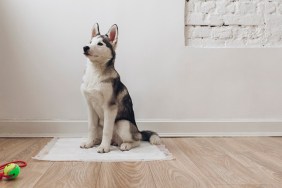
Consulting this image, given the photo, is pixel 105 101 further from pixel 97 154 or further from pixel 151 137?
pixel 151 137

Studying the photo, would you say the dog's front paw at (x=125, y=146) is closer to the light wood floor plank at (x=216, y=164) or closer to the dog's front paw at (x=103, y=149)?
the dog's front paw at (x=103, y=149)

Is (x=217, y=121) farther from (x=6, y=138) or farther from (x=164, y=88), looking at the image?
(x=6, y=138)

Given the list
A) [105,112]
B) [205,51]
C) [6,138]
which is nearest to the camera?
[105,112]

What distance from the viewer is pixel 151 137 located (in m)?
2.21

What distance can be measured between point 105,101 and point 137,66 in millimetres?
630

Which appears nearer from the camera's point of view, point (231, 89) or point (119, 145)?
point (119, 145)

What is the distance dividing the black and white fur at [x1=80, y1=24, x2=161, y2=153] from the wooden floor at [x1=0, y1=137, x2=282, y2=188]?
1.01ft

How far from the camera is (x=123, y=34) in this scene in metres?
2.52

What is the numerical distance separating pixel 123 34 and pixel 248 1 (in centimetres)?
108

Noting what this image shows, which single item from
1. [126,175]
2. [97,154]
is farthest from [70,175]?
[97,154]

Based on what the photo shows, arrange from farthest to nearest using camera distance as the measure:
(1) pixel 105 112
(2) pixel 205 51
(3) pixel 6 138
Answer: (2) pixel 205 51, (3) pixel 6 138, (1) pixel 105 112

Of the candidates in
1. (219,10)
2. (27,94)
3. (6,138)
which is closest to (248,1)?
(219,10)

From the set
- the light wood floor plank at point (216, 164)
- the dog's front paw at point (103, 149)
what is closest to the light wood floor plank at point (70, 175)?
the dog's front paw at point (103, 149)

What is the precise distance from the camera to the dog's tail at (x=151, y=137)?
7.14 feet
